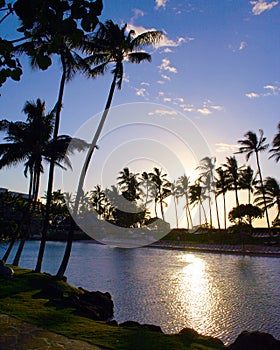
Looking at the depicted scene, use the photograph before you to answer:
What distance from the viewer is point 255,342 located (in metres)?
5.46

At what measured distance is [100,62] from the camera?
15.2 metres

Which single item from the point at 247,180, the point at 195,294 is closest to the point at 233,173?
the point at 247,180

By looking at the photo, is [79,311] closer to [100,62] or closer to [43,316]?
[43,316]

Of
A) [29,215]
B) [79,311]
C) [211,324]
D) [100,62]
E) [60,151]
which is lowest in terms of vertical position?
[211,324]

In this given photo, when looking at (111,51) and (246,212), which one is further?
(246,212)

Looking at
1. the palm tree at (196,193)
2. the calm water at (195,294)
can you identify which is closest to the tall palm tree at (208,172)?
the palm tree at (196,193)

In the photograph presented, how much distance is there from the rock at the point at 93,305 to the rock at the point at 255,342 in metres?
3.84

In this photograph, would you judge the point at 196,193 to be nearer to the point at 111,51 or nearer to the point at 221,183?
the point at 221,183

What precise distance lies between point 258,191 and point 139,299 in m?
35.6

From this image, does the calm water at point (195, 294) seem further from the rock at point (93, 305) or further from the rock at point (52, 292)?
the rock at point (52, 292)

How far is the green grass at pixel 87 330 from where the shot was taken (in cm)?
586

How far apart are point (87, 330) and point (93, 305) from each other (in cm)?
312

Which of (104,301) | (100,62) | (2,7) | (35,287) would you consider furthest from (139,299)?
(2,7)

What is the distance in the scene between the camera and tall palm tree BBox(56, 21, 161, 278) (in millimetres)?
13742
